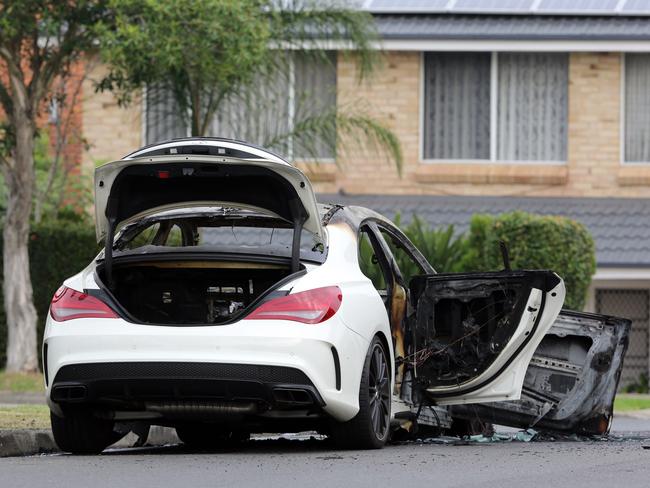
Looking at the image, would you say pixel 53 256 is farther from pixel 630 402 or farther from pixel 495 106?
pixel 630 402

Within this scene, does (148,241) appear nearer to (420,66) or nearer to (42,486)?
(42,486)

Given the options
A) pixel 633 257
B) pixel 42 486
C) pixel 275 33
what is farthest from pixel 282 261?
pixel 633 257

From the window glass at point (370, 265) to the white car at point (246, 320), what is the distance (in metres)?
0.08

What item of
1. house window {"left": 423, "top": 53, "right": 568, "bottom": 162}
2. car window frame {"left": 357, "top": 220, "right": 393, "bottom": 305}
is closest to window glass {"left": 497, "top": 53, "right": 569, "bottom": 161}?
house window {"left": 423, "top": 53, "right": 568, "bottom": 162}

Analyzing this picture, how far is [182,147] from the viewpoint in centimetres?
889

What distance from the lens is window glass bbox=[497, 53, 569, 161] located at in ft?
81.2

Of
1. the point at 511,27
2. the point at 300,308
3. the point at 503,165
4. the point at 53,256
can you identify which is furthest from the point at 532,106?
the point at 300,308

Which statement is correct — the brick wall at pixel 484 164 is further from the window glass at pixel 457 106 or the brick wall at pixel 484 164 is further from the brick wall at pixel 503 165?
the window glass at pixel 457 106

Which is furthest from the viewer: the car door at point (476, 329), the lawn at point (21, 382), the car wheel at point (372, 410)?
the lawn at point (21, 382)

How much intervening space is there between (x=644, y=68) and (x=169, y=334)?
17554 mm

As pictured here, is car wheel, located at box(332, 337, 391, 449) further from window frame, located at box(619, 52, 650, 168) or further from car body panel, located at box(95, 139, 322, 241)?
window frame, located at box(619, 52, 650, 168)

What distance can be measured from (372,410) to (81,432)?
5.64 ft

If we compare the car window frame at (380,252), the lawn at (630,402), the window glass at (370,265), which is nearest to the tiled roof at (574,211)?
the lawn at (630,402)

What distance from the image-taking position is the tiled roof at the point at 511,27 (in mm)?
23984
